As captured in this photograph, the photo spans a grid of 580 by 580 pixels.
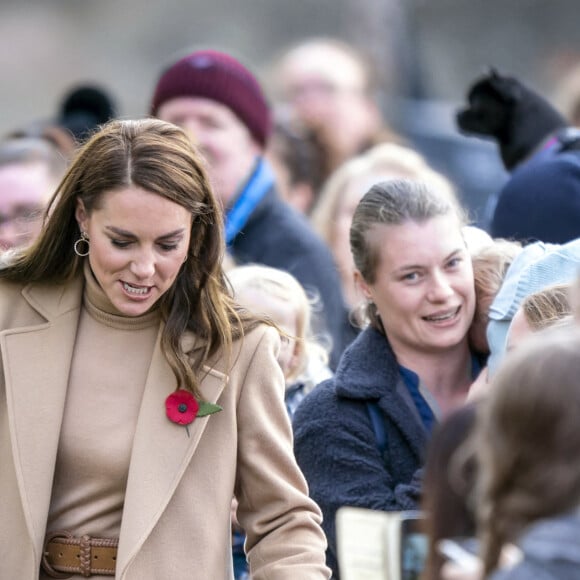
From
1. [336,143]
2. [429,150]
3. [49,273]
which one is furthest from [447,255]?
[429,150]

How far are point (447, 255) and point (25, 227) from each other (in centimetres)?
153

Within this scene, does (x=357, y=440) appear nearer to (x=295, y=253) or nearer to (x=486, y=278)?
(x=486, y=278)

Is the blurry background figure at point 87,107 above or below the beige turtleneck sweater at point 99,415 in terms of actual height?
below

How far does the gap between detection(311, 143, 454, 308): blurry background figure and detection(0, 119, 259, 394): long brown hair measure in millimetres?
2628

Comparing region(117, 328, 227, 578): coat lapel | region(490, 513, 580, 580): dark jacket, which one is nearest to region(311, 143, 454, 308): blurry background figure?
region(117, 328, 227, 578): coat lapel

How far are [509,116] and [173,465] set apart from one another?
104 inches

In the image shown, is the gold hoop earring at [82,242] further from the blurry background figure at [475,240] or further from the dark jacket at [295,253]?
the dark jacket at [295,253]

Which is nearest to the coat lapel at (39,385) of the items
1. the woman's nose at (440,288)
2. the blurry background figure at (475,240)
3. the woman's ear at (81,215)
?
the woman's ear at (81,215)

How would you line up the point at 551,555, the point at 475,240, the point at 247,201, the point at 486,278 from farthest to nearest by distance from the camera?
the point at 247,201 < the point at 475,240 < the point at 486,278 < the point at 551,555

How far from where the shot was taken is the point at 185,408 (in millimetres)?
3979

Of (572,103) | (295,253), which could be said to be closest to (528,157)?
(295,253)

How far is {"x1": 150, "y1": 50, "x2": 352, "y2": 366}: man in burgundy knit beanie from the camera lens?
6.00m

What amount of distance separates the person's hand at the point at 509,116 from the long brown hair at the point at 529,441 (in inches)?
135

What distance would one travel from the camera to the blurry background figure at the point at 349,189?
6828 millimetres
